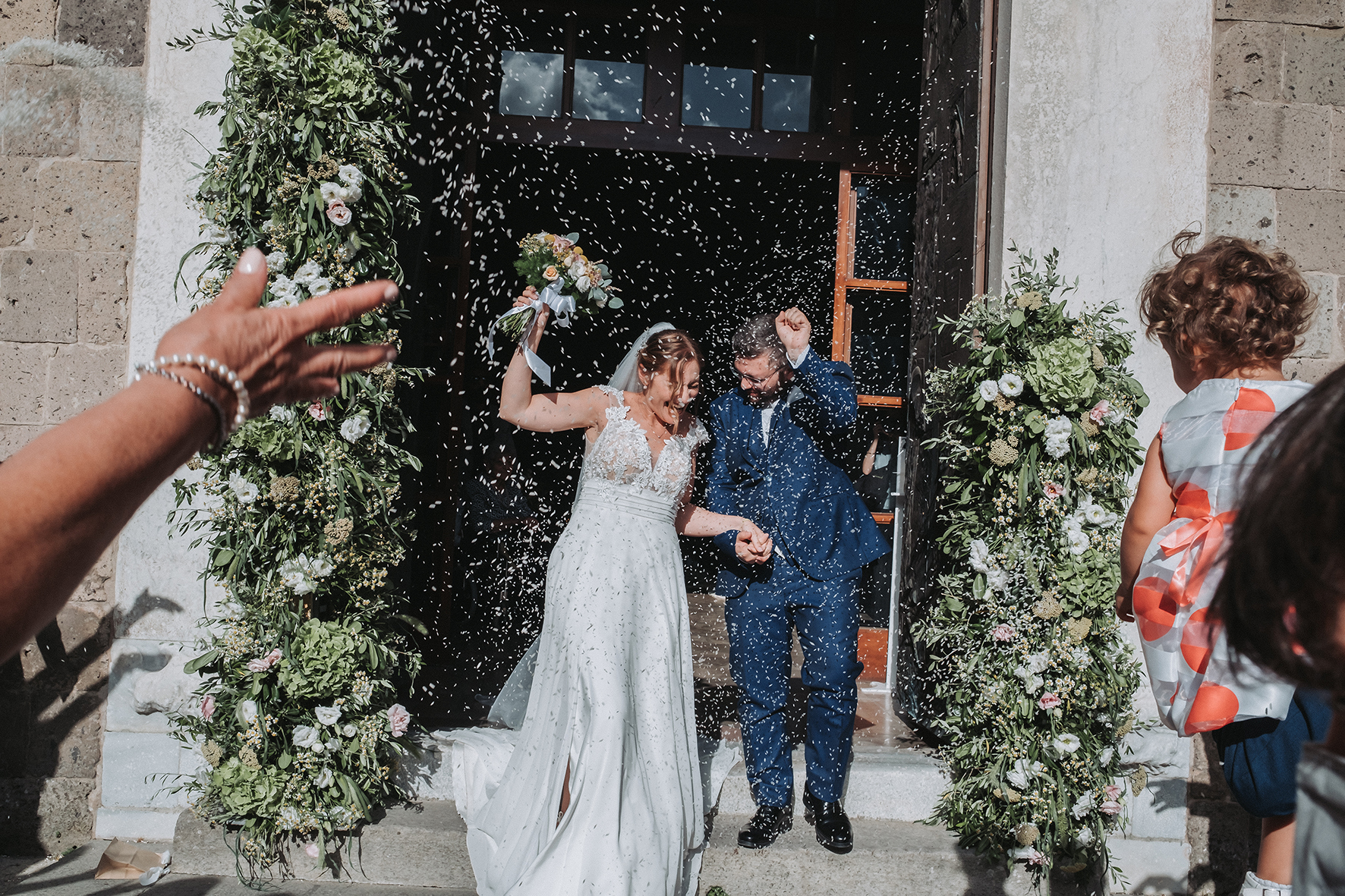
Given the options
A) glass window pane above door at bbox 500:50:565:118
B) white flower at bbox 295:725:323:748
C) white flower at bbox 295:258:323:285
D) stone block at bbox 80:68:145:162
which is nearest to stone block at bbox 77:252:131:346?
stone block at bbox 80:68:145:162

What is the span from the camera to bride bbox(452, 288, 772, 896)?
2.80 metres

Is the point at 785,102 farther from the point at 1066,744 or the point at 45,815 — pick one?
the point at 45,815

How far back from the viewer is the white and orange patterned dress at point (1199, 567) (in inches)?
71.3

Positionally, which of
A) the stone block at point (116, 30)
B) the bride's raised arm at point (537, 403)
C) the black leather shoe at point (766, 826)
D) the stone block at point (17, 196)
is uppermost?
the stone block at point (116, 30)

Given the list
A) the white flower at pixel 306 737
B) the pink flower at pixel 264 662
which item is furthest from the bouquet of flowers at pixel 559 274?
the white flower at pixel 306 737

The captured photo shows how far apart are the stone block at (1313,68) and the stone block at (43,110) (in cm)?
486

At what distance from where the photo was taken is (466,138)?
440 centimetres

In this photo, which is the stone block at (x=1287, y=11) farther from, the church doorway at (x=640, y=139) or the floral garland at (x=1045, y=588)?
the floral garland at (x=1045, y=588)

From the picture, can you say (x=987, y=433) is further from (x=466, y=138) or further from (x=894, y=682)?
(x=466, y=138)

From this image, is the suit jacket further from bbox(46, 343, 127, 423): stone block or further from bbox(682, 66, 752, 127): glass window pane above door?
bbox(46, 343, 127, 423): stone block

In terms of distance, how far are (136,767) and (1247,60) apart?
17.0ft

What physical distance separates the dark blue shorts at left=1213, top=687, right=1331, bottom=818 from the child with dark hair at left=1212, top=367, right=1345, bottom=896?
1.31m

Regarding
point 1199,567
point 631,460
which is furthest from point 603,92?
point 1199,567

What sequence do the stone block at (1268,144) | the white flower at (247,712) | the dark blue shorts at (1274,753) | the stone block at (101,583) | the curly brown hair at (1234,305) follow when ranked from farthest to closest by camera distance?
the stone block at (1268,144)
the stone block at (101,583)
the white flower at (247,712)
the curly brown hair at (1234,305)
the dark blue shorts at (1274,753)
